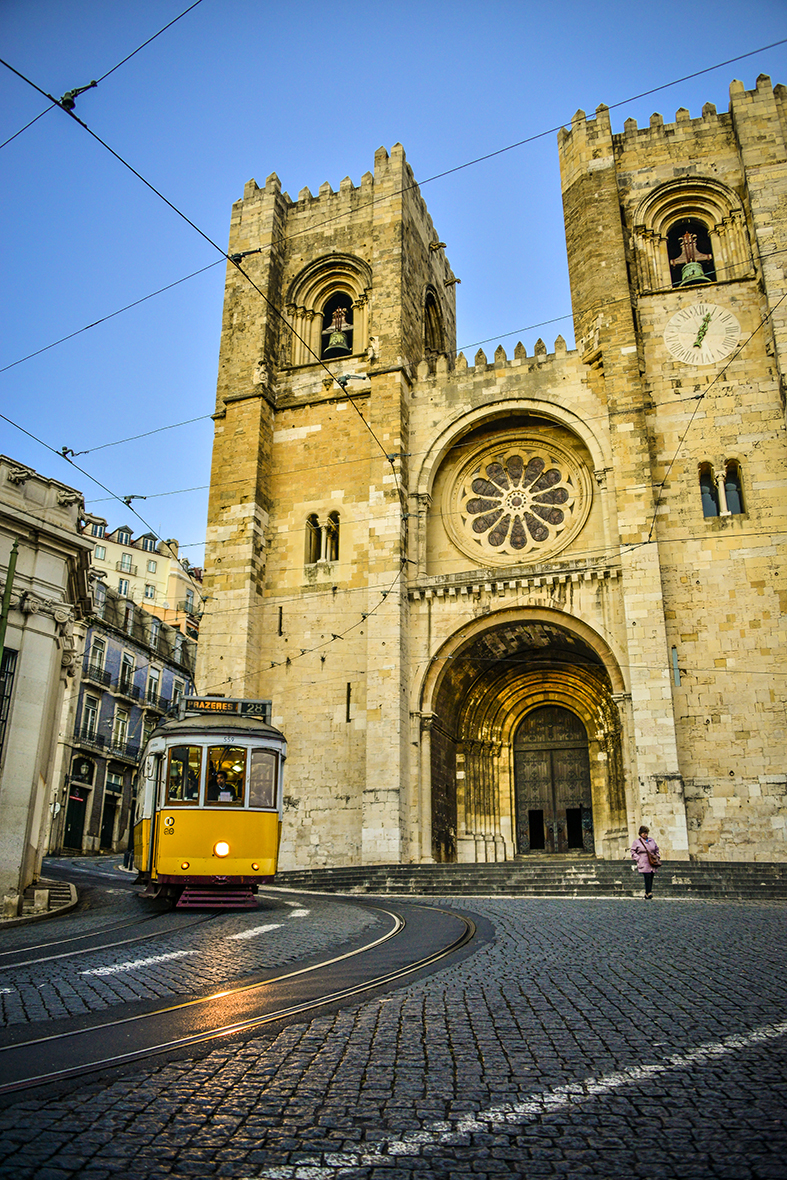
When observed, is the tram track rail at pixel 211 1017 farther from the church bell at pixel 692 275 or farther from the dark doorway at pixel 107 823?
the dark doorway at pixel 107 823

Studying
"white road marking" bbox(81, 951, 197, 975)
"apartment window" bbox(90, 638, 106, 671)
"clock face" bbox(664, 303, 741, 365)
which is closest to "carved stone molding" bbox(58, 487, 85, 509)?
"white road marking" bbox(81, 951, 197, 975)

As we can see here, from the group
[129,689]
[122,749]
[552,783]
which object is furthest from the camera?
[129,689]

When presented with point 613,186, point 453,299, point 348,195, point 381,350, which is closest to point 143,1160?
point 381,350

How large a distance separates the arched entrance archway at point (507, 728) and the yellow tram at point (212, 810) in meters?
7.95

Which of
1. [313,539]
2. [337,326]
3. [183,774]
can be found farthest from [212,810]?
[337,326]

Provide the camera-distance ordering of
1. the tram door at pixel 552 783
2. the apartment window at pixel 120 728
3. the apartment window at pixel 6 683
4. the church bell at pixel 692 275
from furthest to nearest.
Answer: the apartment window at pixel 120 728 < the tram door at pixel 552 783 < the church bell at pixel 692 275 < the apartment window at pixel 6 683

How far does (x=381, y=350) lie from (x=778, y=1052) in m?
19.3

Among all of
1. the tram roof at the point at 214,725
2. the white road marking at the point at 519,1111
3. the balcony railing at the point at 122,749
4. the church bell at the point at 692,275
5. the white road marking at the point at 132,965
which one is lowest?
the white road marking at the point at 519,1111

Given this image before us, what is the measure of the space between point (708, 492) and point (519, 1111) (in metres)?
16.8

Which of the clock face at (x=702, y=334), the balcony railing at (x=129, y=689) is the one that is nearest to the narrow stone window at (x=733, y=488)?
the clock face at (x=702, y=334)

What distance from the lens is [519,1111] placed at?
10.6 ft

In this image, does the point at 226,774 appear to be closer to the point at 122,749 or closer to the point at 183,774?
the point at 183,774

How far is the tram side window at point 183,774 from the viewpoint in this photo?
10.8 metres

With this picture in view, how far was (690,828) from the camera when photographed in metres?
16.1
